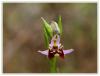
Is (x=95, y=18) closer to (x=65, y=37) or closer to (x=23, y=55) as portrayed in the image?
(x=65, y=37)

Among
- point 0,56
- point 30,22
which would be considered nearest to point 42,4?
point 30,22

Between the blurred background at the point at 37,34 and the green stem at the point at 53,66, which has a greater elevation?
the blurred background at the point at 37,34

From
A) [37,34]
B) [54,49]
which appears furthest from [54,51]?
Result: [37,34]

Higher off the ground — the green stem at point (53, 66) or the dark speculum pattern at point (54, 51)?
the dark speculum pattern at point (54, 51)

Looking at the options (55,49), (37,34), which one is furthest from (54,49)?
(37,34)

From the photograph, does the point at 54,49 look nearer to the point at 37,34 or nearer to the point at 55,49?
the point at 55,49

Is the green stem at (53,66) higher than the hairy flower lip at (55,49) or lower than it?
lower

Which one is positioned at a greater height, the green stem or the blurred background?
the blurred background

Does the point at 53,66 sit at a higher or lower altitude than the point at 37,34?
lower
